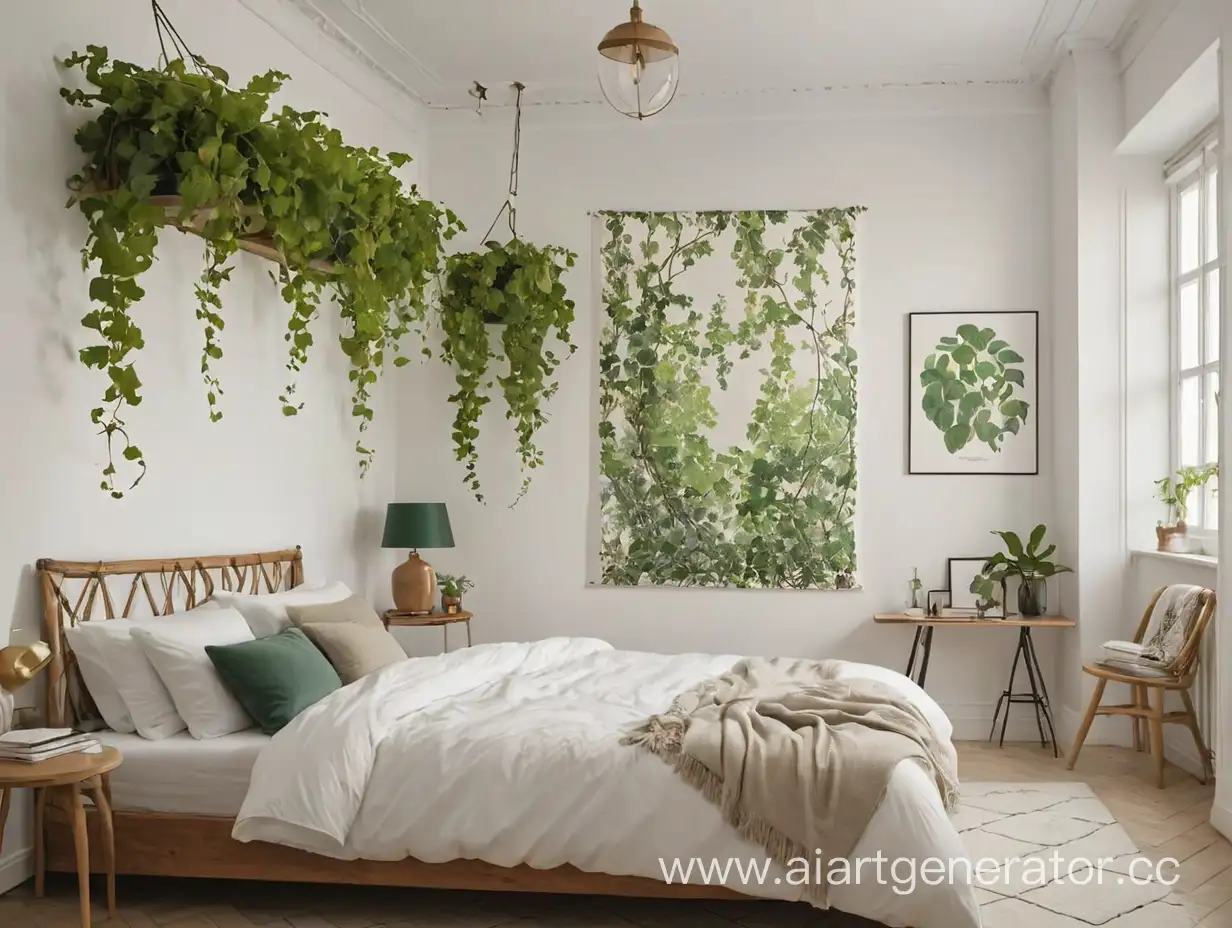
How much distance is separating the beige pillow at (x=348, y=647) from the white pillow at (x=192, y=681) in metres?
0.42

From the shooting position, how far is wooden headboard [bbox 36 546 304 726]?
3670 millimetres

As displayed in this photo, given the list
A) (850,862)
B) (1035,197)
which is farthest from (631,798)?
(1035,197)

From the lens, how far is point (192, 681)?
12.3 ft

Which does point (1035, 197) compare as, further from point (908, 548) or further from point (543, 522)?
point (543, 522)

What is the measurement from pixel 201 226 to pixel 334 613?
147 centimetres

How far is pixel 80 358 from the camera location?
12.1 feet

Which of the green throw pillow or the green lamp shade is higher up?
the green lamp shade

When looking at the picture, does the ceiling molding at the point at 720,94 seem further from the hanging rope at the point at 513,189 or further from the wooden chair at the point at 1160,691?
the wooden chair at the point at 1160,691

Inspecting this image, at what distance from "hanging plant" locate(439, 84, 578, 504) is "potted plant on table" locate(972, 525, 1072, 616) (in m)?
2.45

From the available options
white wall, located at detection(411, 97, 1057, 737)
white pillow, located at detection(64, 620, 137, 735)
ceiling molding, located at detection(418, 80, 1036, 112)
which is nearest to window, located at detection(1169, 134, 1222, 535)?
white wall, located at detection(411, 97, 1057, 737)

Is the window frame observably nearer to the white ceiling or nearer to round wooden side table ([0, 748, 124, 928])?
the white ceiling

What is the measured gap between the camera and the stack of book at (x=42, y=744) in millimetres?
3168

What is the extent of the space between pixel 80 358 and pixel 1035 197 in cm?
472

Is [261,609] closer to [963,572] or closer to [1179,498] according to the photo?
[963,572]
